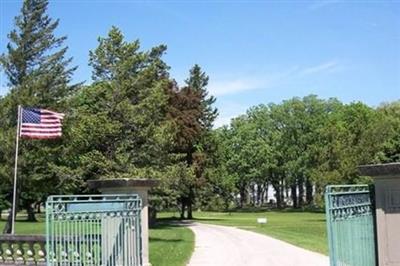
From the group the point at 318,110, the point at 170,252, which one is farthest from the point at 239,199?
the point at 170,252

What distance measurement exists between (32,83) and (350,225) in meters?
29.4

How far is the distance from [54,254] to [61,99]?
1105 inches

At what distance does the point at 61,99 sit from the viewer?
38.0m

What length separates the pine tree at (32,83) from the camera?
34.2 meters

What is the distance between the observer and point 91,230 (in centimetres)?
1087

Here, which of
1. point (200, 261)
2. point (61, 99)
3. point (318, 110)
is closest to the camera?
point (200, 261)

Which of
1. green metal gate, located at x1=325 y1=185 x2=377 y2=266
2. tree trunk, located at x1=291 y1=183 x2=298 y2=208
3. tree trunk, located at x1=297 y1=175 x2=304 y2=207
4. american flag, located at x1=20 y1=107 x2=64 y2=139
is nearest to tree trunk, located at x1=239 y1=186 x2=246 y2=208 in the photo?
tree trunk, located at x1=291 y1=183 x2=298 y2=208

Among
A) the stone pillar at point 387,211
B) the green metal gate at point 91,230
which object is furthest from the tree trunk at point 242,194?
the stone pillar at point 387,211

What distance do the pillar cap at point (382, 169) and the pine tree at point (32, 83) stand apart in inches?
1072

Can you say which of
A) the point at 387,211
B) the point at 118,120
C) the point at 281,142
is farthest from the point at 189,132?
the point at 281,142

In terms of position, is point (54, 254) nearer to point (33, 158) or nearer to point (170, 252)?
point (170, 252)

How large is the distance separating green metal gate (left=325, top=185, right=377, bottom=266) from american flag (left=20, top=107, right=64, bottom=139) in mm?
17019

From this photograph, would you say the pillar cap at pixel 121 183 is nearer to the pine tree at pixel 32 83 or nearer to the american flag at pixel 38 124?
the american flag at pixel 38 124

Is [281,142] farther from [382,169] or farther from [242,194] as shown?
[382,169]
